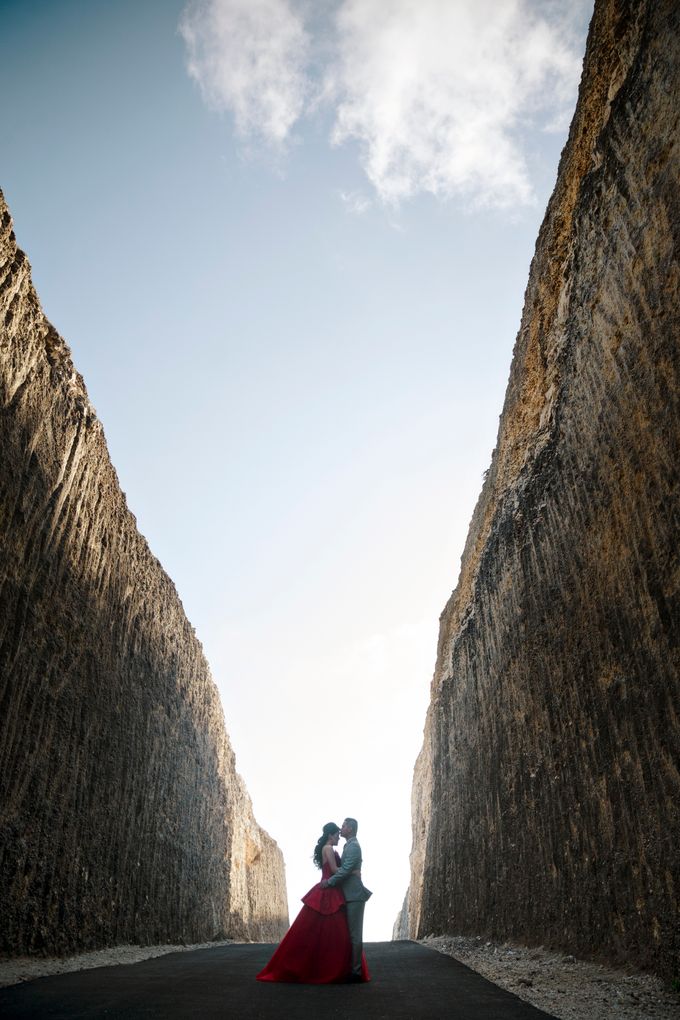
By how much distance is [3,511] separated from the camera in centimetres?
704

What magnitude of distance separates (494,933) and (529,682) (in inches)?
149

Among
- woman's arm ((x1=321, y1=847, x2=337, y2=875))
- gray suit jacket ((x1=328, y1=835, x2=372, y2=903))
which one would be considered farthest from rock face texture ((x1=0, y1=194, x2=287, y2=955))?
gray suit jacket ((x1=328, y1=835, x2=372, y2=903))

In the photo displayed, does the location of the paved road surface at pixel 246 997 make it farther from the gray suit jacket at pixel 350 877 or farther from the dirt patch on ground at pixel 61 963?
the gray suit jacket at pixel 350 877

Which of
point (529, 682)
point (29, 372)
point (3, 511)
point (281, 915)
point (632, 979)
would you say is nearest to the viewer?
point (632, 979)

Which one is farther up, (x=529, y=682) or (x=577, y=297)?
(x=577, y=297)

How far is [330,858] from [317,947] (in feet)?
2.64

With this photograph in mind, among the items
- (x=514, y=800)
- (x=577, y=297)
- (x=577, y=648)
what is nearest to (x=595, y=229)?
(x=577, y=297)

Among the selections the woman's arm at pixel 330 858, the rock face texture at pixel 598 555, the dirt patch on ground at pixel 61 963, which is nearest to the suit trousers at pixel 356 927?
the woman's arm at pixel 330 858

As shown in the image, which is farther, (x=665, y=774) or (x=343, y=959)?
(x=343, y=959)

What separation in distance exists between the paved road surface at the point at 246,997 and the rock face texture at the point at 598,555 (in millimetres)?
1464

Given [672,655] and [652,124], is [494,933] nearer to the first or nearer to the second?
[672,655]

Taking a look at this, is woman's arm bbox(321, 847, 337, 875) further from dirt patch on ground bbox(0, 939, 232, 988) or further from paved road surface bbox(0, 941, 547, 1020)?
dirt patch on ground bbox(0, 939, 232, 988)

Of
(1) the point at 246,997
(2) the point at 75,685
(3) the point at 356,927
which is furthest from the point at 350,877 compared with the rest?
(2) the point at 75,685

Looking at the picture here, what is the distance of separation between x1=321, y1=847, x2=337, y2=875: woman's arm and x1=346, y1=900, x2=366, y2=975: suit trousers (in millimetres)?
410
